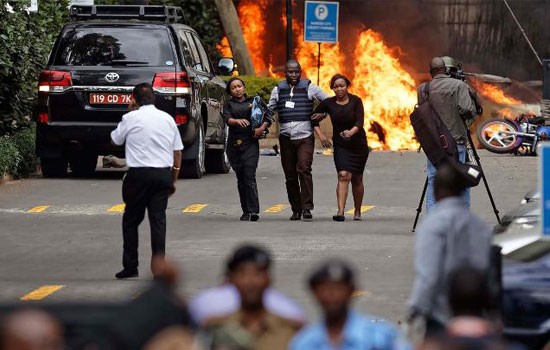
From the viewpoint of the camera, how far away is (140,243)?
15312 millimetres

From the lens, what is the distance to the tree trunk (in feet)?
108

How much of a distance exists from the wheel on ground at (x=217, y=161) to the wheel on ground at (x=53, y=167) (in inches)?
88.8

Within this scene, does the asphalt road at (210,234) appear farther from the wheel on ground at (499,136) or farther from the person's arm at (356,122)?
the wheel on ground at (499,136)

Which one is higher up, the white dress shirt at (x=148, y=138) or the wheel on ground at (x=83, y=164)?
the white dress shirt at (x=148, y=138)

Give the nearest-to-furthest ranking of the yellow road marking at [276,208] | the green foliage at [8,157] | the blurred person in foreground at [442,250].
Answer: the blurred person in foreground at [442,250]
the yellow road marking at [276,208]
the green foliage at [8,157]

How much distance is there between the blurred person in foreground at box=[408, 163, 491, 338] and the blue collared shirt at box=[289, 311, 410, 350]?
135 centimetres

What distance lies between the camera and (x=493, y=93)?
34562 mm

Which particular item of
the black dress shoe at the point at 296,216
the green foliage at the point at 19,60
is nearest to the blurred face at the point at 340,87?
the black dress shoe at the point at 296,216

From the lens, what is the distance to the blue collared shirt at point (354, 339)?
260 inches

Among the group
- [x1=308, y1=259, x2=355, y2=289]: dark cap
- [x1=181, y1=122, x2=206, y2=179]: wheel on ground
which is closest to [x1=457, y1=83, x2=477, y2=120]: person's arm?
[x1=181, y1=122, x2=206, y2=179]: wheel on ground

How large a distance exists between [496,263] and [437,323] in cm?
82

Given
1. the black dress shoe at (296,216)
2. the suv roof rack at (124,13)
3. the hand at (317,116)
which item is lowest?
the black dress shoe at (296,216)

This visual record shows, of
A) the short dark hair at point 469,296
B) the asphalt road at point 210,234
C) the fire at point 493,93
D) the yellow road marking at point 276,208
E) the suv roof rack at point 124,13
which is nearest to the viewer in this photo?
the short dark hair at point 469,296

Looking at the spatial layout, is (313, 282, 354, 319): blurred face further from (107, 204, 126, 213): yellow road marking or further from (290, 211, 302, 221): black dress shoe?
(107, 204, 126, 213): yellow road marking
